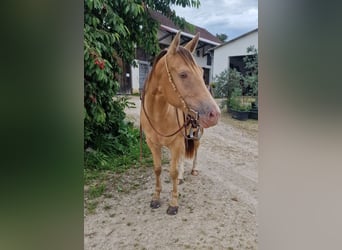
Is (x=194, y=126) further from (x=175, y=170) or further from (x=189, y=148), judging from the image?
(x=175, y=170)

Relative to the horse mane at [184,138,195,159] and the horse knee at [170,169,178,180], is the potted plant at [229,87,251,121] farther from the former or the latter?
the horse knee at [170,169,178,180]

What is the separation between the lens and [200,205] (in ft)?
3.53

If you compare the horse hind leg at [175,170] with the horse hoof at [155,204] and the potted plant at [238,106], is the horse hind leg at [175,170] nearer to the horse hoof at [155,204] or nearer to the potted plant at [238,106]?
the horse hoof at [155,204]

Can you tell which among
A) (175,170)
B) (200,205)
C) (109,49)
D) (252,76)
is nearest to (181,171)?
(175,170)

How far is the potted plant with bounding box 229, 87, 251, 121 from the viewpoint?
999mm

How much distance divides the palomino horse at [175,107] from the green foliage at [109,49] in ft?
0.29

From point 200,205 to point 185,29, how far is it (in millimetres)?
729

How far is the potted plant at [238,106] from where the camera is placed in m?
1.00

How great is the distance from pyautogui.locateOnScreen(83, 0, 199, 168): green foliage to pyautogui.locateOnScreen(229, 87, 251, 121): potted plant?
35cm

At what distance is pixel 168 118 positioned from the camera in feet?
3.55

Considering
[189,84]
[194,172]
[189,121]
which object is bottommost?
[194,172]

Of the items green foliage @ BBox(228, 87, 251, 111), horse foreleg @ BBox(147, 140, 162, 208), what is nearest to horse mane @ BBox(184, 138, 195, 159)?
horse foreleg @ BBox(147, 140, 162, 208)
